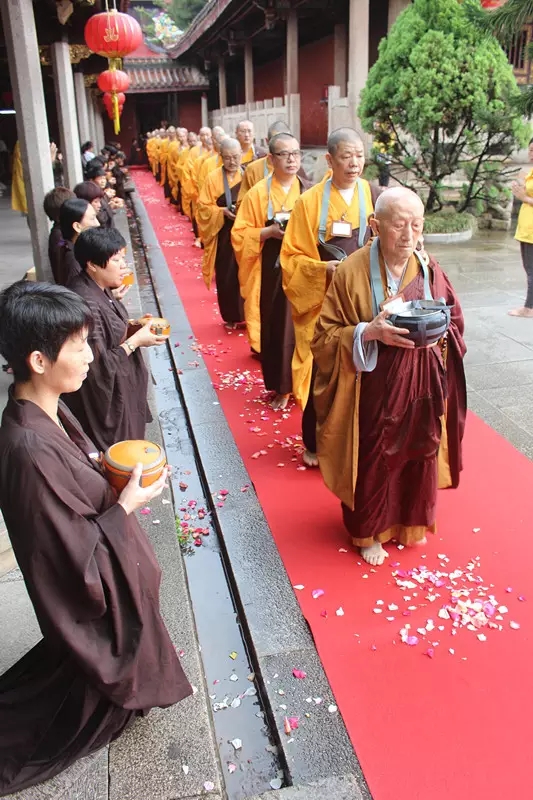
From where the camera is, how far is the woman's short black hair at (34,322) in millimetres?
1866

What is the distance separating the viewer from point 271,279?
5156mm

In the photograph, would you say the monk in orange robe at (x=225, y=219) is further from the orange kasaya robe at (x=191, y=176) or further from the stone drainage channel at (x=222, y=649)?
the orange kasaya robe at (x=191, y=176)

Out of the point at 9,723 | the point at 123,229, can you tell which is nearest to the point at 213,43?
the point at 123,229

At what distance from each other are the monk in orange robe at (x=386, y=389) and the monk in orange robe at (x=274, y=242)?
177 centimetres

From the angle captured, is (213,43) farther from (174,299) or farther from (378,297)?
(378,297)

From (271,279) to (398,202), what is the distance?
7.89 feet

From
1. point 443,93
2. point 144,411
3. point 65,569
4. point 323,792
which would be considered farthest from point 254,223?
point 443,93

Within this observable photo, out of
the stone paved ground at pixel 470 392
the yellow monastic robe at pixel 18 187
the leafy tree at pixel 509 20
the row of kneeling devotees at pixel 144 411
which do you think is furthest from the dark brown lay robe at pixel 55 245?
the yellow monastic robe at pixel 18 187

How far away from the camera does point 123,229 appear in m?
12.9

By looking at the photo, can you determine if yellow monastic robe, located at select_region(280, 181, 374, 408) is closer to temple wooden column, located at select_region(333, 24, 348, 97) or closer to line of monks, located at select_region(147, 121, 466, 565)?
line of monks, located at select_region(147, 121, 466, 565)

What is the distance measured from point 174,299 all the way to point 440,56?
514cm

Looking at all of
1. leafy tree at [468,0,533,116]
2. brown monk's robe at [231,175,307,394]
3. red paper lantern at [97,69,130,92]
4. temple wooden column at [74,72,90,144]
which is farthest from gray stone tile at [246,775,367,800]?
temple wooden column at [74,72,90,144]

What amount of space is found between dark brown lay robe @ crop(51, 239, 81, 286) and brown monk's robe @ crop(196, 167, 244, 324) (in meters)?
2.41

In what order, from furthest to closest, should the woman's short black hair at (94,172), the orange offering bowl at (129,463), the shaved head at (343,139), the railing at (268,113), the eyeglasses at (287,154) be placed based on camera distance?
the railing at (268,113)
the woman's short black hair at (94,172)
the eyeglasses at (287,154)
the shaved head at (343,139)
the orange offering bowl at (129,463)
